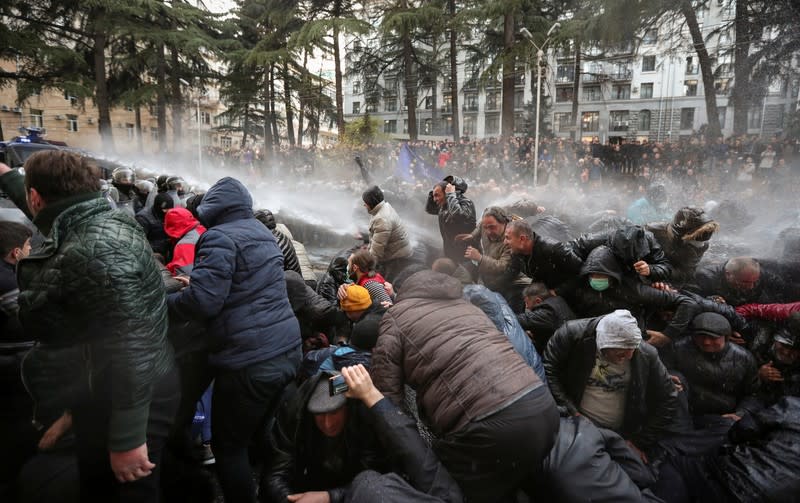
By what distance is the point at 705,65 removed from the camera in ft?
52.3

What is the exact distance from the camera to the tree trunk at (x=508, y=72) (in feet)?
53.7

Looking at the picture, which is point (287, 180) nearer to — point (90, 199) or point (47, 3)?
point (47, 3)

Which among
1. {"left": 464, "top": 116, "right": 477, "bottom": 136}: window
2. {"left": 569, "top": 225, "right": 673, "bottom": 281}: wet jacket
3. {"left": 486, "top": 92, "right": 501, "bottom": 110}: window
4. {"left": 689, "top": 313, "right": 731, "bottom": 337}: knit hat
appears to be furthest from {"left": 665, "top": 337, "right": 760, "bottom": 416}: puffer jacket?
{"left": 464, "top": 116, "right": 477, "bottom": 136}: window

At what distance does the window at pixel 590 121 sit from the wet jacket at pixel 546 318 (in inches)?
2083

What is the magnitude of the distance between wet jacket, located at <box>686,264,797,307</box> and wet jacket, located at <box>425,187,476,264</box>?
2.52 meters

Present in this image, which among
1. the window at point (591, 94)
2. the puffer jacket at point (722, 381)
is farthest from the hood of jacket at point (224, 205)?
the window at point (591, 94)

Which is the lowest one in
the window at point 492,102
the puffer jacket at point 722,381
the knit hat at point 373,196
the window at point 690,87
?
the puffer jacket at point 722,381

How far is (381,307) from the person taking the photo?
11.3 feet

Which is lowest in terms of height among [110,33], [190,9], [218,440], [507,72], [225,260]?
[218,440]

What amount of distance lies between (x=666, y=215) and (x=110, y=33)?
2010 cm

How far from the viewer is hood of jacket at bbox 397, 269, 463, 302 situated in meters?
2.45

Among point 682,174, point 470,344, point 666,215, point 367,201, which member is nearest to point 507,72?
point 682,174

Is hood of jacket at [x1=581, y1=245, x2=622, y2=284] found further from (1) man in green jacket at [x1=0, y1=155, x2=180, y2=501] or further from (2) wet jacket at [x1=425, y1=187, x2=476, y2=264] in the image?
(1) man in green jacket at [x1=0, y1=155, x2=180, y2=501]

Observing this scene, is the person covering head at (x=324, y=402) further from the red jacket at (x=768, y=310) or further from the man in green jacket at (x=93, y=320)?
the red jacket at (x=768, y=310)
